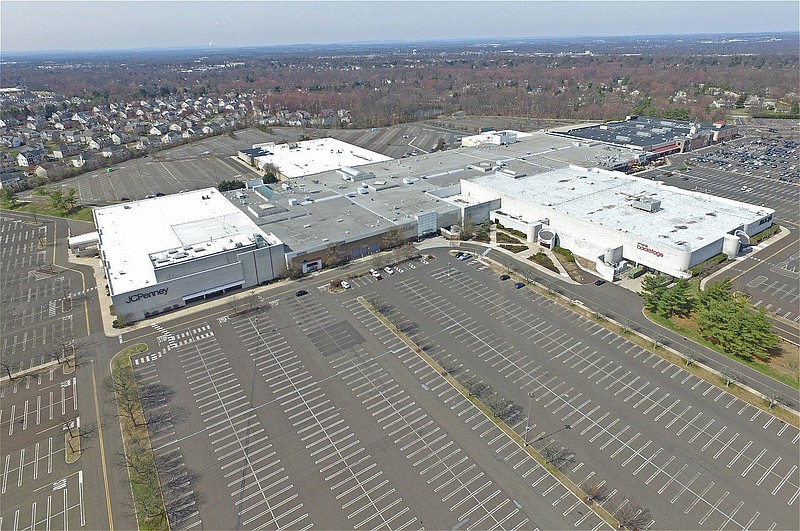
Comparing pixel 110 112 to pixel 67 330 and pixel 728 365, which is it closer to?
pixel 67 330

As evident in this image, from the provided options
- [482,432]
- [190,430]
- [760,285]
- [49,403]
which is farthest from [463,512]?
[760,285]

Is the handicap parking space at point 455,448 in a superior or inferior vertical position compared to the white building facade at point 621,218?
inferior

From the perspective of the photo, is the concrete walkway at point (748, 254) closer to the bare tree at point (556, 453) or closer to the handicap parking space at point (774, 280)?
the handicap parking space at point (774, 280)

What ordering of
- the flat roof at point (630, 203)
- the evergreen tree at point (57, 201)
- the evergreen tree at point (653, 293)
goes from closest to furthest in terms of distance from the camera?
the evergreen tree at point (653, 293) → the flat roof at point (630, 203) → the evergreen tree at point (57, 201)

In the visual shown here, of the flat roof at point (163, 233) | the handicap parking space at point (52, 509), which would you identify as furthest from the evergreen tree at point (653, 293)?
the handicap parking space at point (52, 509)

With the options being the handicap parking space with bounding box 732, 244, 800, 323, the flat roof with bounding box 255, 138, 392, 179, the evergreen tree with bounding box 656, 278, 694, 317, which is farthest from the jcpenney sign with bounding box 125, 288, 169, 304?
the handicap parking space with bounding box 732, 244, 800, 323

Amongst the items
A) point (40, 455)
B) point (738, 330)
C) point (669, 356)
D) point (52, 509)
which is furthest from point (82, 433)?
point (738, 330)
